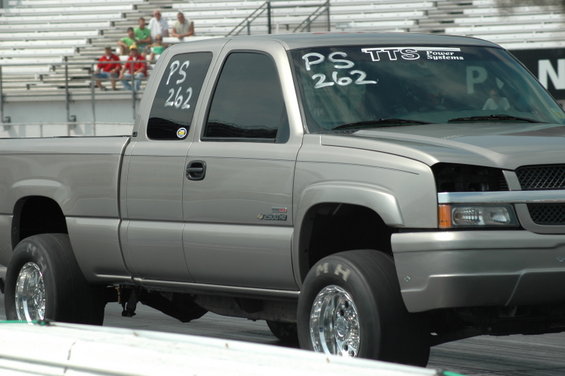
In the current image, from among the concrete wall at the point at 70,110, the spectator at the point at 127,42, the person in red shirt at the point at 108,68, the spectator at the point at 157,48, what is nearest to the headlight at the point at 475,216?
the concrete wall at the point at 70,110

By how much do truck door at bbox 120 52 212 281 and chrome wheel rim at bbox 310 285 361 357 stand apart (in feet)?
3.97

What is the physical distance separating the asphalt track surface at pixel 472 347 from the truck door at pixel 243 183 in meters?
1.50

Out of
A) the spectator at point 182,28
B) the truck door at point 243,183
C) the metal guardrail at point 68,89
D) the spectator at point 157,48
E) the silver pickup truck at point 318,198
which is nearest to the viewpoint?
the silver pickup truck at point 318,198

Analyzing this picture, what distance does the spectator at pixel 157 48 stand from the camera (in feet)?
88.1

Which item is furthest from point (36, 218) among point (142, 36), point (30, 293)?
point (142, 36)

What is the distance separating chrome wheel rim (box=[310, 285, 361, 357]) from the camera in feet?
20.8

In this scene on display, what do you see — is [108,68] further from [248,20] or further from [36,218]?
[36,218]

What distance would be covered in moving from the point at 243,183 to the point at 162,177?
2.48 feet

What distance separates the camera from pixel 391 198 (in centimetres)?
611

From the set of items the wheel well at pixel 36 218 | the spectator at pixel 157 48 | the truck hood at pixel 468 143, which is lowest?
the spectator at pixel 157 48

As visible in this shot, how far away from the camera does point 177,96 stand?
25.7 feet

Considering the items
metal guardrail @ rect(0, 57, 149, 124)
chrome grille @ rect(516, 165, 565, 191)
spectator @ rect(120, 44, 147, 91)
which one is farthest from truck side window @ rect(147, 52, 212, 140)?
metal guardrail @ rect(0, 57, 149, 124)

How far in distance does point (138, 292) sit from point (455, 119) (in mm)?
2559

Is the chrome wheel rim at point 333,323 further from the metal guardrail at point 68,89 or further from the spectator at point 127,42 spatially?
the spectator at point 127,42
